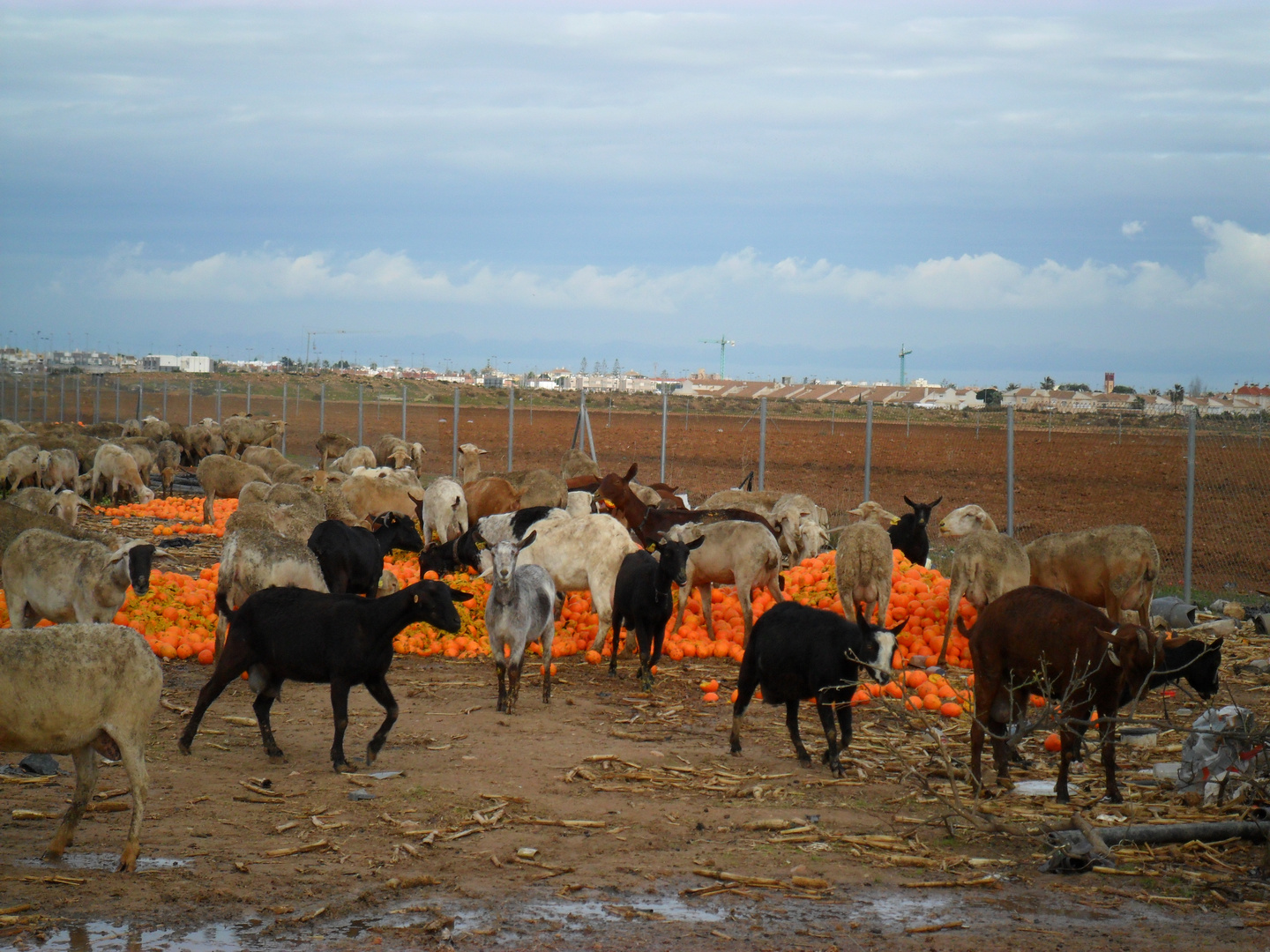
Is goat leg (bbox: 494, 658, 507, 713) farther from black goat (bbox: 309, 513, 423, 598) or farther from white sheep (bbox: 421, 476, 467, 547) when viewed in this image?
white sheep (bbox: 421, 476, 467, 547)

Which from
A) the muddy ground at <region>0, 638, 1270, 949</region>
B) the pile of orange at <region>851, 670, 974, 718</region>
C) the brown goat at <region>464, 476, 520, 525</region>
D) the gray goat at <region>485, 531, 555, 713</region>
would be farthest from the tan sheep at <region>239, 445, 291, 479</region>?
the pile of orange at <region>851, 670, 974, 718</region>

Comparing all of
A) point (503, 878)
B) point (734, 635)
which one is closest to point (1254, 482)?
point (734, 635)

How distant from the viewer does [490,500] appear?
19.2 m

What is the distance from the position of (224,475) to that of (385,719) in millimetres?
16083

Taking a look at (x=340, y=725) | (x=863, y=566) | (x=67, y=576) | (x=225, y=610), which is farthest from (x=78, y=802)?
(x=863, y=566)

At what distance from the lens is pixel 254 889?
5828 mm

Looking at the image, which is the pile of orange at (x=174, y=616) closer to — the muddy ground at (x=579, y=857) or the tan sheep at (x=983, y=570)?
the muddy ground at (x=579, y=857)

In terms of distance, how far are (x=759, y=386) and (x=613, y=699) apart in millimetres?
95134

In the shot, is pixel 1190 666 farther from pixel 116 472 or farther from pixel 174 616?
pixel 116 472

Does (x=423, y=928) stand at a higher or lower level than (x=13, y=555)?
lower

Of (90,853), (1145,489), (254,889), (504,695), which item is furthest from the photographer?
(1145,489)

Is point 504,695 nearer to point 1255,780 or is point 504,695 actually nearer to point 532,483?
point 1255,780

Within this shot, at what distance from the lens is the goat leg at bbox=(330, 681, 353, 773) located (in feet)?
26.4

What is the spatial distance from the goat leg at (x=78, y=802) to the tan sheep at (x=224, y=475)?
16.9m
